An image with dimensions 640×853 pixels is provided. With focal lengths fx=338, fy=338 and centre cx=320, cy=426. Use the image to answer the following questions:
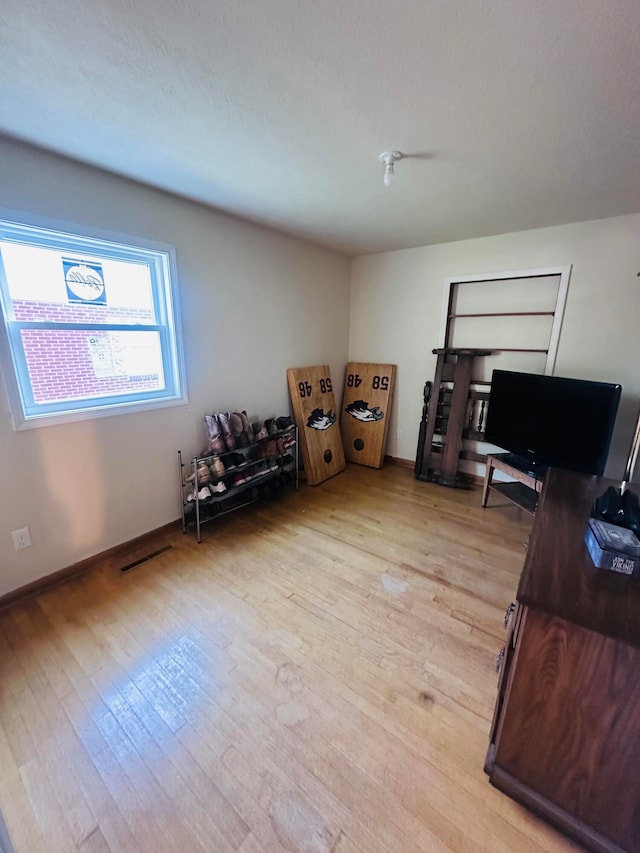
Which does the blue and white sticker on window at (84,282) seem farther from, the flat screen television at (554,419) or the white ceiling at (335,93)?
the flat screen television at (554,419)

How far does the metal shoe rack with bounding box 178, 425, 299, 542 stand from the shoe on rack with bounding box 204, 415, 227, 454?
0.05 m

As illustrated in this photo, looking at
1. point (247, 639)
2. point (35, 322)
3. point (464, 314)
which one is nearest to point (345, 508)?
point (247, 639)

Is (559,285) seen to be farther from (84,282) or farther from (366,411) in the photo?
(84,282)

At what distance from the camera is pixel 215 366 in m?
2.72

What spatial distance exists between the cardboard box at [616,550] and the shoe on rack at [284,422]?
245 centimetres

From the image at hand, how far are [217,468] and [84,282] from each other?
1.45 meters

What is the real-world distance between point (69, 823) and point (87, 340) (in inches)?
83.8

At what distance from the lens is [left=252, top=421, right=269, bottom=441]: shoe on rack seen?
2917 millimetres

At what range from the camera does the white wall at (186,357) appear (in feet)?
5.98

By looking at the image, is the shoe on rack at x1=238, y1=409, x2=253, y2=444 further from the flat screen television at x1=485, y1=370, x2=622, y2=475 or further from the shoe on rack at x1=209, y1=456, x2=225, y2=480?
the flat screen television at x1=485, y1=370, x2=622, y2=475

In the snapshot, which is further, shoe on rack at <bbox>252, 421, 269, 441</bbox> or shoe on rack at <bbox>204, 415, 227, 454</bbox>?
shoe on rack at <bbox>252, 421, 269, 441</bbox>

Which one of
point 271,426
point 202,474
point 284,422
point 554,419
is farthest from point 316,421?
point 554,419

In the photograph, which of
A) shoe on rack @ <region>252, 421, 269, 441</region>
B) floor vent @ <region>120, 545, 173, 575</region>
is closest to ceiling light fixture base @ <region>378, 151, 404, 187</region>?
shoe on rack @ <region>252, 421, 269, 441</region>

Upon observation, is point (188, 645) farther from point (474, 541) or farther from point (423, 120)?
point (423, 120)
